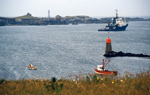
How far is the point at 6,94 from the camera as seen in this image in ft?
26.4

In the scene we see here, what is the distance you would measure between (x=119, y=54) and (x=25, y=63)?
812 inches

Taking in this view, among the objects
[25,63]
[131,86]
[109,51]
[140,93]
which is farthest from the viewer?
[109,51]

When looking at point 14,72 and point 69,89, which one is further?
point 14,72

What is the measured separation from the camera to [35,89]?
8578 millimetres

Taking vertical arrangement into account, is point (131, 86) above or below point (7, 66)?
above

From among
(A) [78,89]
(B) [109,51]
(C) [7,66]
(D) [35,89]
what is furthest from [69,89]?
(B) [109,51]

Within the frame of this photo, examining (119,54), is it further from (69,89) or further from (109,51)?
(69,89)

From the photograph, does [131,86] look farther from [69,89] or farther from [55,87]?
[55,87]

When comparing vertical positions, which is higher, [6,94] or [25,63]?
[6,94]

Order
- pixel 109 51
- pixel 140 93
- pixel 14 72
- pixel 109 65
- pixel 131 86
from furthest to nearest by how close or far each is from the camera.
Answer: pixel 109 51
pixel 109 65
pixel 14 72
pixel 131 86
pixel 140 93

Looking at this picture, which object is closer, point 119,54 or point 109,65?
point 109,65

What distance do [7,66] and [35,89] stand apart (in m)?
31.7

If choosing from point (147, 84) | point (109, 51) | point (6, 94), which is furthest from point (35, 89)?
point (109, 51)

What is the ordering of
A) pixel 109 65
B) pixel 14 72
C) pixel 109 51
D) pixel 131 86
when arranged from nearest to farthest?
pixel 131 86 < pixel 14 72 < pixel 109 65 < pixel 109 51
